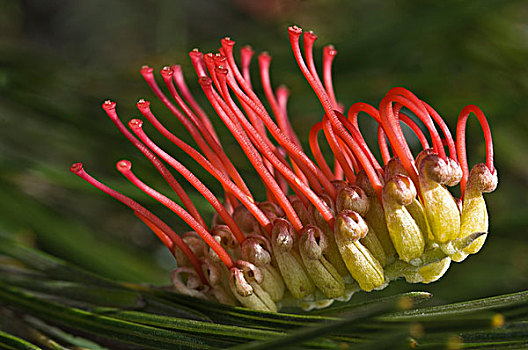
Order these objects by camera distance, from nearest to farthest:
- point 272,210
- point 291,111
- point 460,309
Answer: point 460,309 < point 272,210 < point 291,111

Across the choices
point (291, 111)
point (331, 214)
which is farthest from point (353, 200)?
point (291, 111)

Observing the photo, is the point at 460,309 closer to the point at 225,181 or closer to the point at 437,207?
the point at 437,207

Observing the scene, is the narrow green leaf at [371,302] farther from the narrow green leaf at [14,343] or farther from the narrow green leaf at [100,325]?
the narrow green leaf at [14,343]

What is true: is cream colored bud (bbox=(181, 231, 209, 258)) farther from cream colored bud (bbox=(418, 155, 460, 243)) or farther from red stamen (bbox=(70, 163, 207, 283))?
cream colored bud (bbox=(418, 155, 460, 243))

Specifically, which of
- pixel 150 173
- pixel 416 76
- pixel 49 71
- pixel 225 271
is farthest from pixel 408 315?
pixel 49 71

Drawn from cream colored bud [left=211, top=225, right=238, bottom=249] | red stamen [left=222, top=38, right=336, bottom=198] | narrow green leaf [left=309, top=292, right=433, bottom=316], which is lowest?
narrow green leaf [left=309, top=292, right=433, bottom=316]

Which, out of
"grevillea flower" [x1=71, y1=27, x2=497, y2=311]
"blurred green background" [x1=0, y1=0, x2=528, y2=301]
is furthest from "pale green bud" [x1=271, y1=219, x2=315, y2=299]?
"blurred green background" [x1=0, y1=0, x2=528, y2=301]
